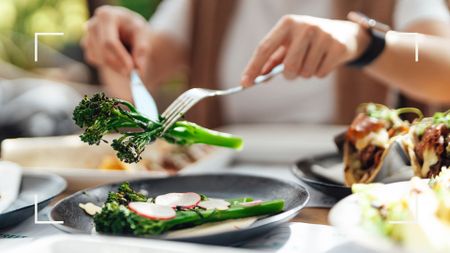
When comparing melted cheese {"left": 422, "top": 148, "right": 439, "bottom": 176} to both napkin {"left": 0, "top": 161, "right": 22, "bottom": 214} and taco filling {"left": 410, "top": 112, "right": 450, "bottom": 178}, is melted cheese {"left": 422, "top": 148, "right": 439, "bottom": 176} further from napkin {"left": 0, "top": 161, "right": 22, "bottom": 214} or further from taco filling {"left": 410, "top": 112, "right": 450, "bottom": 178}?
napkin {"left": 0, "top": 161, "right": 22, "bottom": 214}

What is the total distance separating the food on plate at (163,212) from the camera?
70cm

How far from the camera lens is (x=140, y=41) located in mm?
1391

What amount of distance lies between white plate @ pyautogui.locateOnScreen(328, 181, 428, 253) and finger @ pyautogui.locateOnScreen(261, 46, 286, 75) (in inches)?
16.6

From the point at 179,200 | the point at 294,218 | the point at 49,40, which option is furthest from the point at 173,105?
the point at 49,40

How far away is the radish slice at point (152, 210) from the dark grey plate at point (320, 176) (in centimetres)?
30

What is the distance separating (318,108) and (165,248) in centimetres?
152

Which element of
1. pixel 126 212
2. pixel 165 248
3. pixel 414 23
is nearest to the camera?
pixel 165 248

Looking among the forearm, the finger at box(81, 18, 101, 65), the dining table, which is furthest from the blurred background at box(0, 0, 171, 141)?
the forearm

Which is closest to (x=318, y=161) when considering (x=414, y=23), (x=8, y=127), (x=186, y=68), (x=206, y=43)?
(x=414, y=23)

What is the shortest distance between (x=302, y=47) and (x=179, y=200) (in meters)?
0.44

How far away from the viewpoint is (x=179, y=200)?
790mm

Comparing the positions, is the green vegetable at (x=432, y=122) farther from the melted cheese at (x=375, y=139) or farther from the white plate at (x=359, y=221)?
the white plate at (x=359, y=221)

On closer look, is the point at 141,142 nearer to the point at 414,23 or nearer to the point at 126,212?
the point at 126,212

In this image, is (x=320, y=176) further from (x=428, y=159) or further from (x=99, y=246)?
(x=99, y=246)
